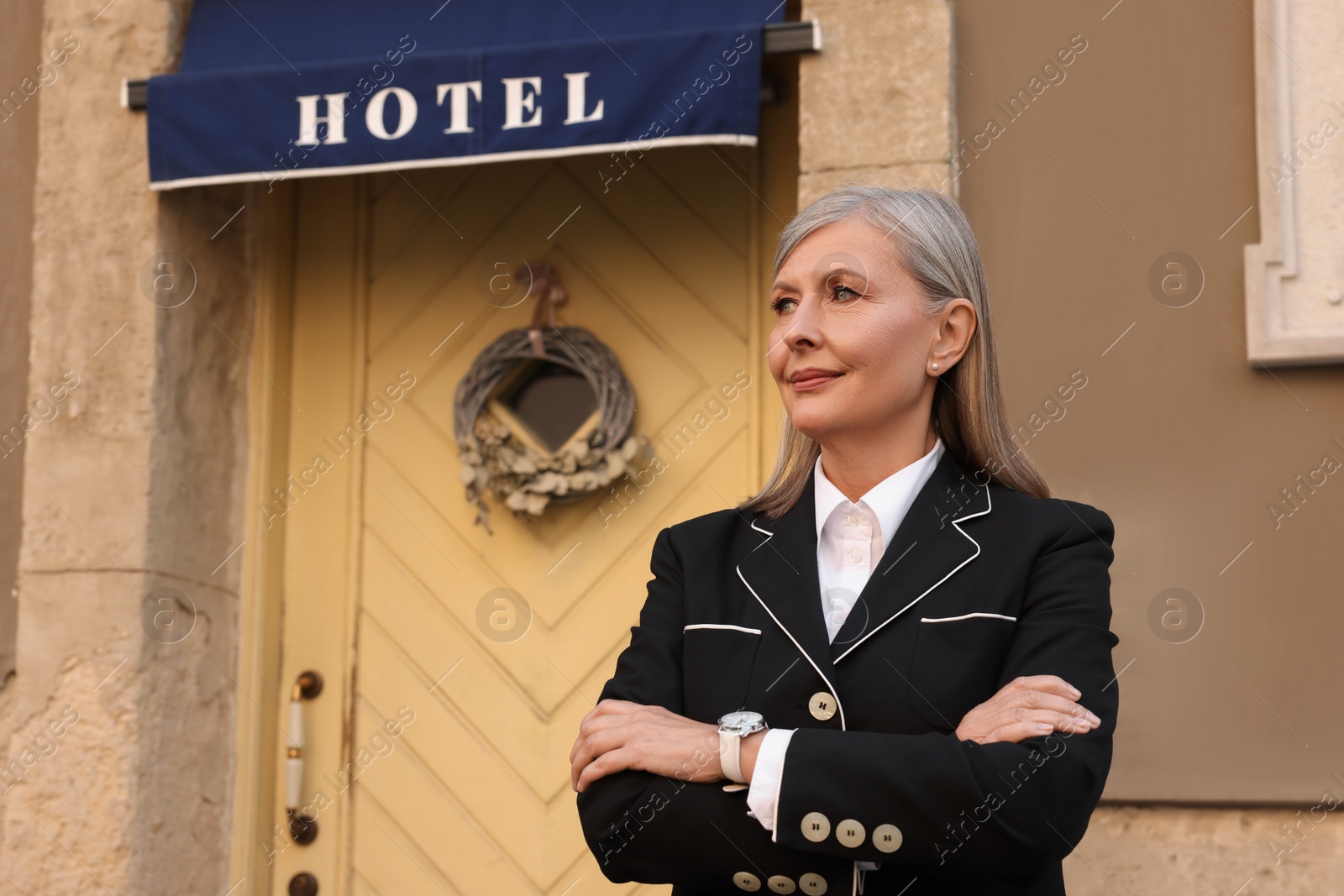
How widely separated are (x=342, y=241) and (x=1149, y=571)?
2840mm

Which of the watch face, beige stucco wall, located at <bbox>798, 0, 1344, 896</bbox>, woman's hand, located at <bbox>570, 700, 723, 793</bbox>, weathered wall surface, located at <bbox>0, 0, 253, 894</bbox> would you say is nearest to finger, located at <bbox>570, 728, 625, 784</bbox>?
woman's hand, located at <bbox>570, 700, 723, 793</bbox>

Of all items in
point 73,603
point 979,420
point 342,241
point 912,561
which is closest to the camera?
point 912,561

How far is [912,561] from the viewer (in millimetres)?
2197

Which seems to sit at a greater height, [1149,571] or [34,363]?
[34,363]

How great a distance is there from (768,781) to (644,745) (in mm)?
212

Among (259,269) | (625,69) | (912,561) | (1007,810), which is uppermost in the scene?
(625,69)

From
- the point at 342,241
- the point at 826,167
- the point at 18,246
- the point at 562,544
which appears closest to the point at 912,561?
the point at 826,167

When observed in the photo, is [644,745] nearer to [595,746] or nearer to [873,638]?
[595,746]

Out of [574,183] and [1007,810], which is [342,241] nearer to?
[574,183]

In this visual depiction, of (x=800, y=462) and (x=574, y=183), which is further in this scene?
(x=574, y=183)

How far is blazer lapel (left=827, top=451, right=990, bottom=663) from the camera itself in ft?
7.02

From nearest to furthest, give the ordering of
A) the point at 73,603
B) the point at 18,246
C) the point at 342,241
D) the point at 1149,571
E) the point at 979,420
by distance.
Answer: the point at 979,420 < the point at 1149,571 < the point at 73,603 < the point at 18,246 < the point at 342,241

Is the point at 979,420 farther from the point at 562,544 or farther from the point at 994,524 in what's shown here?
the point at 562,544

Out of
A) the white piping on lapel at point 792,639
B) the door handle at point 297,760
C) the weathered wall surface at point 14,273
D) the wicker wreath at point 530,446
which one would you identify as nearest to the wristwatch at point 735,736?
the white piping on lapel at point 792,639
